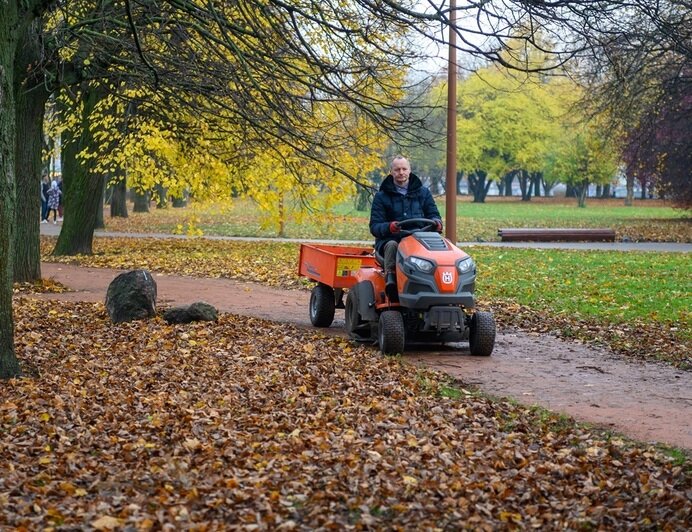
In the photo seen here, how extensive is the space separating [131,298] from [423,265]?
13.7 feet

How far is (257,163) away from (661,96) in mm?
12630

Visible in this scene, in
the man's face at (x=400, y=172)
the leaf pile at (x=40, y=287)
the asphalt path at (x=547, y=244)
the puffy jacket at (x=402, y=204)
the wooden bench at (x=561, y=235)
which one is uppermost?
the man's face at (x=400, y=172)

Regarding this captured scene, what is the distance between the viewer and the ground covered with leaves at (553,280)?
510 inches

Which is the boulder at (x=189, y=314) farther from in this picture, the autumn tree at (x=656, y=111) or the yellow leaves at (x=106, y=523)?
the autumn tree at (x=656, y=111)

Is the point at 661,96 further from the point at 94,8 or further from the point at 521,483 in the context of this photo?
the point at 521,483

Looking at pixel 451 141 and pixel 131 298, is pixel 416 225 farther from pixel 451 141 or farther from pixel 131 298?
pixel 451 141

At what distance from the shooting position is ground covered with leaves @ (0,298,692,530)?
18.9 feet

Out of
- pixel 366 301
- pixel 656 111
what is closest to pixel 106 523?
pixel 366 301

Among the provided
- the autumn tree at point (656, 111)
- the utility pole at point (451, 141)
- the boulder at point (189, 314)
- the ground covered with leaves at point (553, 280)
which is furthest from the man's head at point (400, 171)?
the utility pole at point (451, 141)

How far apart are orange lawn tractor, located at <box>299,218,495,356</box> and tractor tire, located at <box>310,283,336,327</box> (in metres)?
1.20

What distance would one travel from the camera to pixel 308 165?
23.1m

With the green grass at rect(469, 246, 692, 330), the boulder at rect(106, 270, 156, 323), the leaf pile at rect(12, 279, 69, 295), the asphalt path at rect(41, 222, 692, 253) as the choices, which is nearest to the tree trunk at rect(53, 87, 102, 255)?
the leaf pile at rect(12, 279, 69, 295)

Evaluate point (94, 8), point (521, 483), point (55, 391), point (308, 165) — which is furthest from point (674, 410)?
point (308, 165)

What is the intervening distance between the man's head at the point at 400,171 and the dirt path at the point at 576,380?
6.04 feet
